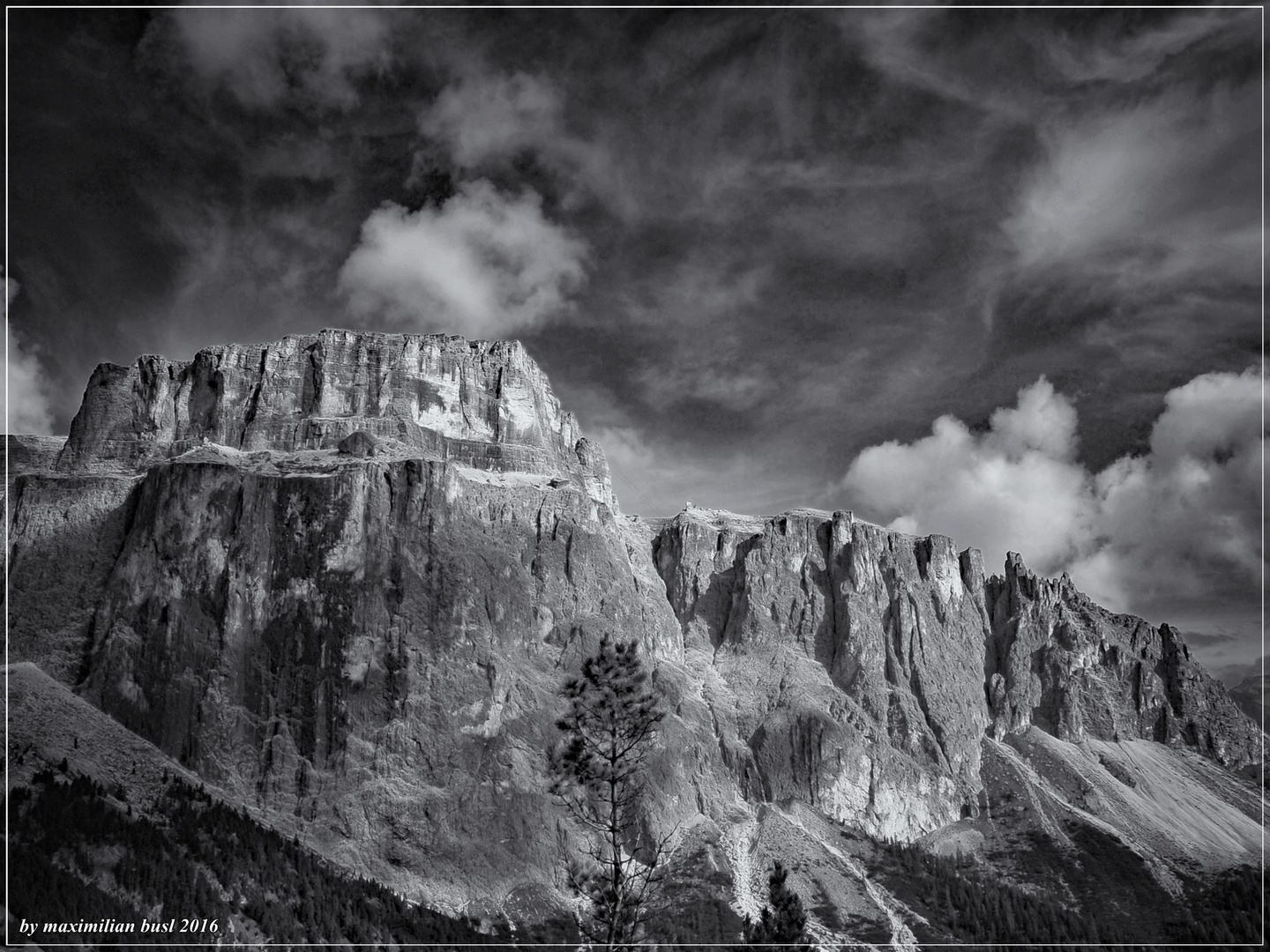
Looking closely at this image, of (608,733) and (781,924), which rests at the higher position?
(608,733)

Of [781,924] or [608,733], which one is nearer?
[608,733]

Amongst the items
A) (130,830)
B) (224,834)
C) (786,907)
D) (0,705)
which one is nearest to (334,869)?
(224,834)

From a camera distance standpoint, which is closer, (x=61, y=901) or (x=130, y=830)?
(x=61, y=901)

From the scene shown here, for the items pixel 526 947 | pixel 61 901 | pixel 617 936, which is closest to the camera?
pixel 617 936

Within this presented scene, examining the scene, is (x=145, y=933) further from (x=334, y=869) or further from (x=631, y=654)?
(x=631, y=654)

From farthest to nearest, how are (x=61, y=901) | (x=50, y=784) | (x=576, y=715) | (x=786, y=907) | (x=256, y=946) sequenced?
(x=50, y=784)
(x=256, y=946)
(x=61, y=901)
(x=786, y=907)
(x=576, y=715)

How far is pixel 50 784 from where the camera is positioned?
596 ft

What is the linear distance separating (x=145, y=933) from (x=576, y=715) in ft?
440

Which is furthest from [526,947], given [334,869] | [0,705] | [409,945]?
[0,705]

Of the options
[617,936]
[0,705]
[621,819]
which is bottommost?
[617,936]

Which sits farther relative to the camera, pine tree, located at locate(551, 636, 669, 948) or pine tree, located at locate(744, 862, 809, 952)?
pine tree, located at locate(744, 862, 809, 952)

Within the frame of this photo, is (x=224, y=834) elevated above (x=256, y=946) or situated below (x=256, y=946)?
above

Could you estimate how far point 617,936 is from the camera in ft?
195

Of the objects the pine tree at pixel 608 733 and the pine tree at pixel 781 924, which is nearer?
the pine tree at pixel 608 733
